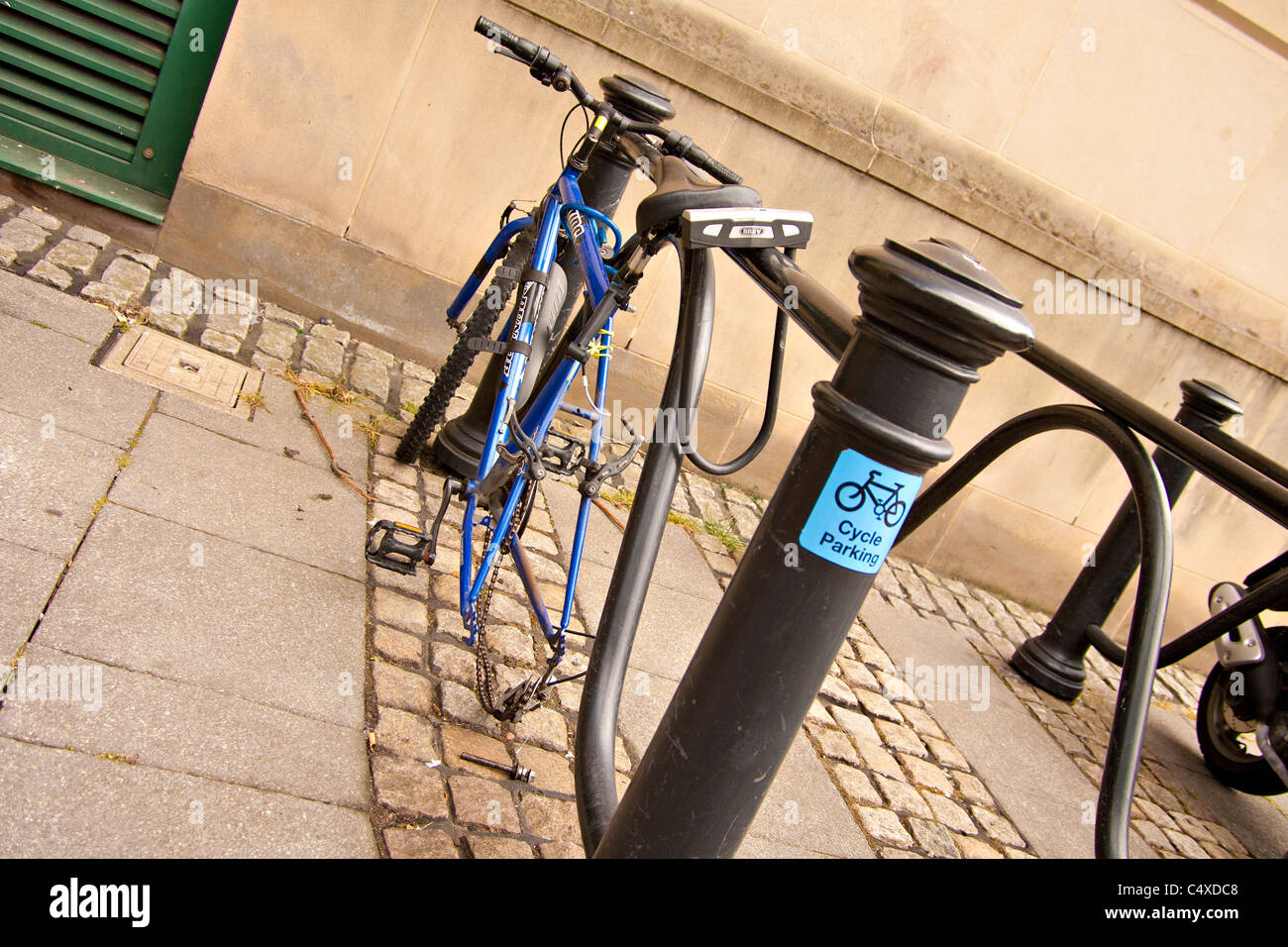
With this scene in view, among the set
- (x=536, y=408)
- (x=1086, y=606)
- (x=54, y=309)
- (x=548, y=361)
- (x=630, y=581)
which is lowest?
(x=54, y=309)

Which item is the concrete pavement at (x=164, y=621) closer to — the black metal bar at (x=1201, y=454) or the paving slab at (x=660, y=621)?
the paving slab at (x=660, y=621)

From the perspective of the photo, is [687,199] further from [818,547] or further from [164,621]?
[164,621]

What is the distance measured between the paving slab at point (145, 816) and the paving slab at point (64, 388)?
4.93 feet

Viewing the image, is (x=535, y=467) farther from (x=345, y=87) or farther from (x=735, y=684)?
(x=345, y=87)

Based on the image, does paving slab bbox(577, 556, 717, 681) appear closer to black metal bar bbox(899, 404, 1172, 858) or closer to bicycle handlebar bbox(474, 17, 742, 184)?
bicycle handlebar bbox(474, 17, 742, 184)

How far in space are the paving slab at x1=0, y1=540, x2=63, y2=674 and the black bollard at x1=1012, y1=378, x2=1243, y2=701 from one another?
448 centimetres

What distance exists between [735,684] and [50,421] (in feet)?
9.42

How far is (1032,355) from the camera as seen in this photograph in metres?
1.64

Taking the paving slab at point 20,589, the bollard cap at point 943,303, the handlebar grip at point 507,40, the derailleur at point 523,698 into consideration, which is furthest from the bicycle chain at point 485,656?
the bollard cap at point 943,303

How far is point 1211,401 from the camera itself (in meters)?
4.84

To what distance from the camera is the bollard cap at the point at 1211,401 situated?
4.83 meters

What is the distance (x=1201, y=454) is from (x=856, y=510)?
426 mm

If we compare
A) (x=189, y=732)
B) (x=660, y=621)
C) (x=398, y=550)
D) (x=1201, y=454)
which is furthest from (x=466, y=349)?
(x=1201, y=454)
